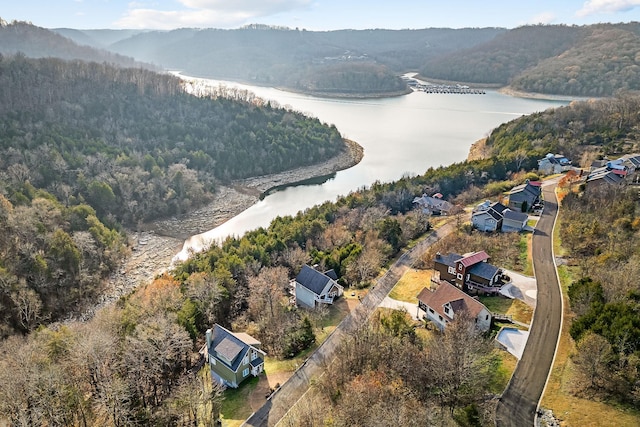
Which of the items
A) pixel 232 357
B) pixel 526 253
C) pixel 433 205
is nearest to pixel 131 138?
pixel 433 205

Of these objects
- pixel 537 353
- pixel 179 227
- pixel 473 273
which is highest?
pixel 473 273

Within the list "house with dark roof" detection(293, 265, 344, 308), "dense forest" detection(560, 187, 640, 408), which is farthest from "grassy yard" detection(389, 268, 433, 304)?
"dense forest" detection(560, 187, 640, 408)

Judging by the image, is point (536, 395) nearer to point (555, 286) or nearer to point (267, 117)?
point (555, 286)

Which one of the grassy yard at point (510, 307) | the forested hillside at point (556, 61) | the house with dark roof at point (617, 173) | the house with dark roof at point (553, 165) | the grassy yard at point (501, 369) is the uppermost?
the forested hillside at point (556, 61)

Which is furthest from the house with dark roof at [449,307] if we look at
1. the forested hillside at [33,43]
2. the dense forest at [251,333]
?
the forested hillside at [33,43]

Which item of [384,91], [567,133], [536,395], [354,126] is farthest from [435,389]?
[384,91]

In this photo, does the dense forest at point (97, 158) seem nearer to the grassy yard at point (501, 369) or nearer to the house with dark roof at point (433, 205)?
the house with dark roof at point (433, 205)

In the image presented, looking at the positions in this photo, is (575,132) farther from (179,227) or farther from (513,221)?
(179,227)
